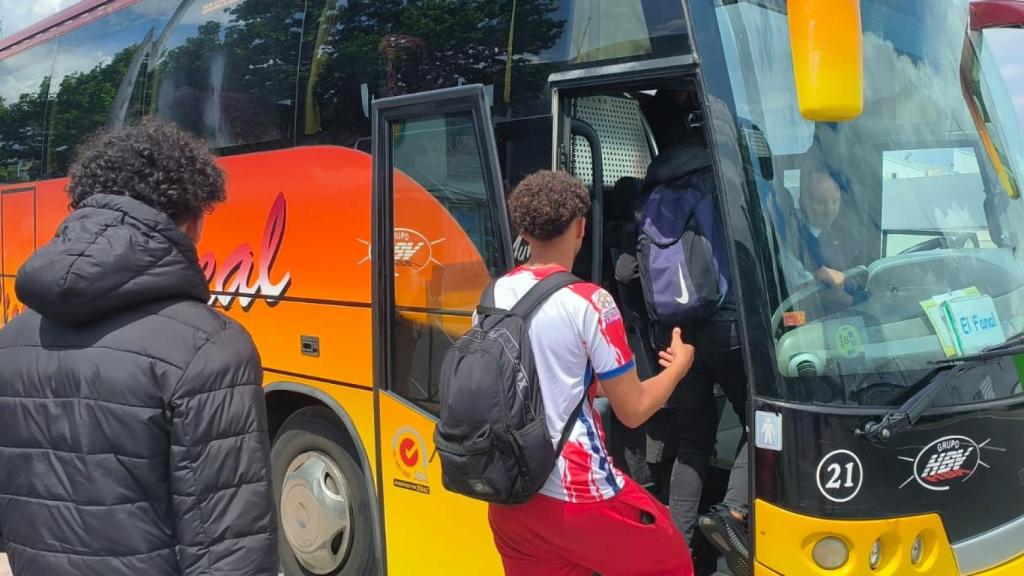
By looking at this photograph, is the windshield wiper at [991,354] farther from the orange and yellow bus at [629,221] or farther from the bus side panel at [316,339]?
the bus side panel at [316,339]

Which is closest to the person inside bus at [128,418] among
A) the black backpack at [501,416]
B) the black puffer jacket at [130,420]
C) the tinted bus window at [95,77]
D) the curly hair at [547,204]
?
the black puffer jacket at [130,420]

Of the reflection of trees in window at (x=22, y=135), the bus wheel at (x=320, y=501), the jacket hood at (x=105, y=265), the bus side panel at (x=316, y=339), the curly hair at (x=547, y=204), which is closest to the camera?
the jacket hood at (x=105, y=265)

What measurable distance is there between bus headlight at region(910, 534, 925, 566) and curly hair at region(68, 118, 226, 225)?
2339 mm

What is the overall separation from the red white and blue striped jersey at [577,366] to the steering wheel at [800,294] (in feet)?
2.11

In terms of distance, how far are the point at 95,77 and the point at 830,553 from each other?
5638 millimetres

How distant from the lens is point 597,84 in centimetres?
313

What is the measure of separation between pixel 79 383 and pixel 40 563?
0.39 m

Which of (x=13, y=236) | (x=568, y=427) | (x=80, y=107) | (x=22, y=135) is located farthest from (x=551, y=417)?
(x=22, y=135)

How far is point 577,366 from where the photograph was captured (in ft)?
7.64

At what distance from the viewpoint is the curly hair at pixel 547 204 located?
2.42m

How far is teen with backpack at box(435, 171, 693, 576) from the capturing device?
226cm

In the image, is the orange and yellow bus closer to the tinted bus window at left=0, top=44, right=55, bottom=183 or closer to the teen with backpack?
the teen with backpack

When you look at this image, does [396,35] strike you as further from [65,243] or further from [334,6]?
[65,243]

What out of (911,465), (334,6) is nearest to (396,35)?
(334,6)
